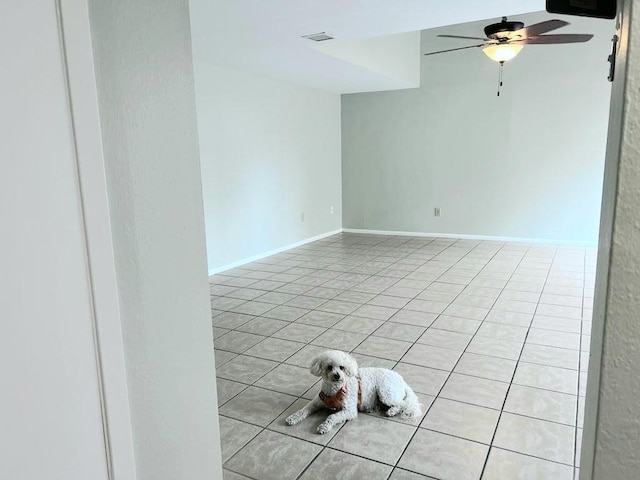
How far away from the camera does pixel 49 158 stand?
0.75 metres

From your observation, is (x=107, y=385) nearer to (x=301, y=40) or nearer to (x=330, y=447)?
(x=330, y=447)

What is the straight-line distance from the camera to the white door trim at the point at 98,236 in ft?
2.56

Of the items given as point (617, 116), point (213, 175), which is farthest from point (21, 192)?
point (213, 175)

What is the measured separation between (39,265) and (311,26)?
10.2ft

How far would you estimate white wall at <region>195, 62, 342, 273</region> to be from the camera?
190 inches

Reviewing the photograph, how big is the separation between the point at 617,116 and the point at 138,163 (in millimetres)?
858

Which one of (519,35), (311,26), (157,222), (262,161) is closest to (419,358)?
(157,222)

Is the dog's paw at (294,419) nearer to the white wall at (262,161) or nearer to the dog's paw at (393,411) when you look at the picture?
the dog's paw at (393,411)

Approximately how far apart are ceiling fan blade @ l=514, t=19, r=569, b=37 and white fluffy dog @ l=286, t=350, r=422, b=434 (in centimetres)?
285

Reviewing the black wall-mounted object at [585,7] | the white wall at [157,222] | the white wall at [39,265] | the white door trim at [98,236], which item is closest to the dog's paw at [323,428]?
the white wall at [157,222]

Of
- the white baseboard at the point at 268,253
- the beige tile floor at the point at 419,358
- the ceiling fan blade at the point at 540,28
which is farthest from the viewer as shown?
the white baseboard at the point at 268,253

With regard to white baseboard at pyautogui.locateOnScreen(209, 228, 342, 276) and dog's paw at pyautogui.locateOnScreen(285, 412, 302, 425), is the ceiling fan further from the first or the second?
white baseboard at pyautogui.locateOnScreen(209, 228, 342, 276)

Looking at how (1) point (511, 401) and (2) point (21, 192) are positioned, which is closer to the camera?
(2) point (21, 192)

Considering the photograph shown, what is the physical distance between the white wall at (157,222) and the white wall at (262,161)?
3.72 meters
